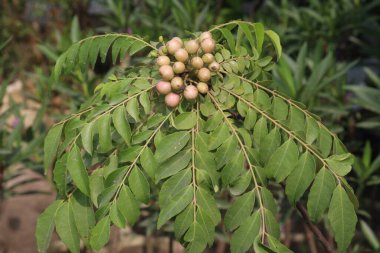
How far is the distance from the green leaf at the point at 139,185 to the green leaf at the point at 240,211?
148mm

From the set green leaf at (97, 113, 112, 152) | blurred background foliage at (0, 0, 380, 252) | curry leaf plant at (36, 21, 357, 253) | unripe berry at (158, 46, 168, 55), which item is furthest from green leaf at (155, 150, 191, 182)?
blurred background foliage at (0, 0, 380, 252)

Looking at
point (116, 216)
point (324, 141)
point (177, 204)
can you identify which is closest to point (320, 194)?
point (324, 141)

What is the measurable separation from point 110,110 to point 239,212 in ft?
0.97

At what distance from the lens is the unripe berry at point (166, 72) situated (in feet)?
2.96

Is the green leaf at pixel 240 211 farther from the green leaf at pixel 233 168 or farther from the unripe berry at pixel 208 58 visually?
the unripe berry at pixel 208 58

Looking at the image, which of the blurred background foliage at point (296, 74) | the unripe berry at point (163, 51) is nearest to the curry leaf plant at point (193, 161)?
the unripe berry at point (163, 51)

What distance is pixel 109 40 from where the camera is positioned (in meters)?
1.03

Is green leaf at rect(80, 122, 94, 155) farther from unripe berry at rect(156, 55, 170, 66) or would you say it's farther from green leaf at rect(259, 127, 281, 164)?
green leaf at rect(259, 127, 281, 164)

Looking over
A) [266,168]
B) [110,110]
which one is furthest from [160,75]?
[266,168]

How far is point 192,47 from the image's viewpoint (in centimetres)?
93

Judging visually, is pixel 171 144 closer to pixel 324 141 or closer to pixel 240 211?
pixel 240 211

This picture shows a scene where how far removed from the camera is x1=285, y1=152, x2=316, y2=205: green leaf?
2.91 ft

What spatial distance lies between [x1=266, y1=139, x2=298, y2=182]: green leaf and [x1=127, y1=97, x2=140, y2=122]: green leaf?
0.83 ft

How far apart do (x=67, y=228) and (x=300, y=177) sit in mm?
430
